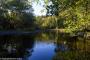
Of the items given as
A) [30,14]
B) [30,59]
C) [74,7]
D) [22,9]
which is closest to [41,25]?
[30,14]

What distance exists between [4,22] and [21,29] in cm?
1152

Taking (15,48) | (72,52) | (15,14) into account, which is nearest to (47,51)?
(72,52)

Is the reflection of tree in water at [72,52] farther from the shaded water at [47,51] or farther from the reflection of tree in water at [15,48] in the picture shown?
the reflection of tree in water at [15,48]

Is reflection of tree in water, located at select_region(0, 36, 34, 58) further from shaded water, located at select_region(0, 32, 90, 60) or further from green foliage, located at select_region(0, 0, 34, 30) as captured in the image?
green foliage, located at select_region(0, 0, 34, 30)

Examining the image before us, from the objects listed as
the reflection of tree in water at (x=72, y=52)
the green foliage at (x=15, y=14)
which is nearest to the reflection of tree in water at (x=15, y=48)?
the reflection of tree in water at (x=72, y=52)

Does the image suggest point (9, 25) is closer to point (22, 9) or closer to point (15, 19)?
point (15, 19)

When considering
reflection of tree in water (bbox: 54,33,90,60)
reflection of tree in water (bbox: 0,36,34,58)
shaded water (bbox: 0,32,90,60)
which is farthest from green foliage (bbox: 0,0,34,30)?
reflection of tree in water (bbox: 54,33,90,60)

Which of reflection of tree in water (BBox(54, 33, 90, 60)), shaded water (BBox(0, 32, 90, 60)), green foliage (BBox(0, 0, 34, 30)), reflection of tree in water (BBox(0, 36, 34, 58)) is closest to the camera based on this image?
reflection of tree in water (BBox(54, 33, 90, 60))

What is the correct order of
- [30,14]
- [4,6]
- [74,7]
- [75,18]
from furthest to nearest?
[30,14]
[4,6]
[75,18]
[74,7]

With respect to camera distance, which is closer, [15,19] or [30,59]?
[30,59]

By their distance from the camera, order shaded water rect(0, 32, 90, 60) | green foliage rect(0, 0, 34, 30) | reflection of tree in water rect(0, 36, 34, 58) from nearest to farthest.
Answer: shaded water rect(0, 32, 90, 60) < reflection of tree in water rect(0, 36, 34, 58) < green foliage rect(0, 0, 34, 30)

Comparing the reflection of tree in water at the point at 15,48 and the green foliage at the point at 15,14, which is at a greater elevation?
the green foliage at the point at 15,14

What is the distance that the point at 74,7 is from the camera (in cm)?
1855

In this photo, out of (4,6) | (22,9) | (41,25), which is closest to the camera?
(4,6)
